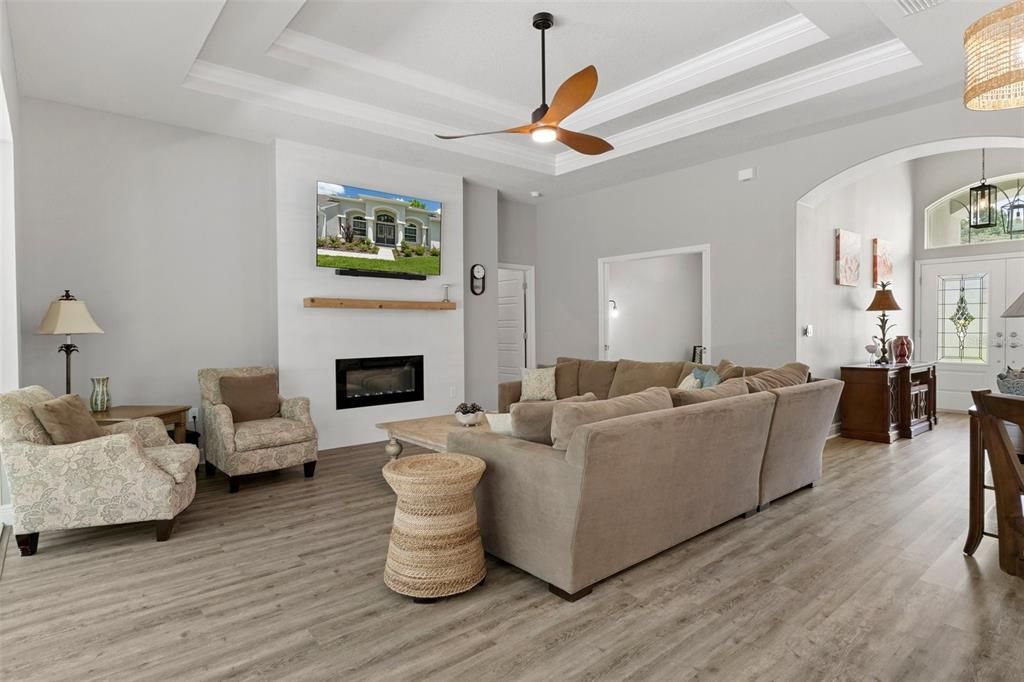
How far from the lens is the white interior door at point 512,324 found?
8.23 meters

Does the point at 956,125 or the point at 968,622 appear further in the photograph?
the point at 956,125

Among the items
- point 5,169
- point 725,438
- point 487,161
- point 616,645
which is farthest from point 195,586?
point 487,161

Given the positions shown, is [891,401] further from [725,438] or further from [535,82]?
[535,82]

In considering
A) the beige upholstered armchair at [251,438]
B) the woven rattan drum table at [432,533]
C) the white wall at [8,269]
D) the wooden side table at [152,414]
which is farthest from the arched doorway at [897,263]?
the white wall at [8,269]

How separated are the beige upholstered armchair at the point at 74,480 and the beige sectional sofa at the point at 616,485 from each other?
68.0 inches

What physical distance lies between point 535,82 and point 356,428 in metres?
3.70

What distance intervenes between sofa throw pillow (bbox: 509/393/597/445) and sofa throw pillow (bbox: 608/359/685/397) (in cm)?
237

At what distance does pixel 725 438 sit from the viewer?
3076 millimetres

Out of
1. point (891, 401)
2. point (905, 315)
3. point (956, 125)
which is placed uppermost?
point (956, 125)

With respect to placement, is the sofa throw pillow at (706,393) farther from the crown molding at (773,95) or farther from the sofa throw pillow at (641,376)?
the crown molding at (773,95)

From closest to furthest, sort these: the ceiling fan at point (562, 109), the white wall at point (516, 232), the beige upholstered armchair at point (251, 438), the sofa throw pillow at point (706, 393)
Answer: the sofa throw pillow at point (706, 393)
the ceiling fan at point (562, 109)
the beige upholstered armchair at point (251, 438)
the white wall at point (516, 232)

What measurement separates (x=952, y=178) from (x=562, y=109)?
22.7 feet

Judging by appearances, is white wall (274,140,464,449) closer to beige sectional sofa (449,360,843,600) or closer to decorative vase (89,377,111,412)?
decorative vase (89,377,111,412)

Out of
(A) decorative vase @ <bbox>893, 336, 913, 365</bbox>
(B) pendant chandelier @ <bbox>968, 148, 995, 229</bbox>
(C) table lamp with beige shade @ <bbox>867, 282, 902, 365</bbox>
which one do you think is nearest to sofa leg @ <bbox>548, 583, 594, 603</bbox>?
(C) table lamp with beige shade @ <bbox>867, 282, 902, 365</bbox>
